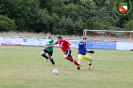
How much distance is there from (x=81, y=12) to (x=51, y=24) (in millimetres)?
7156

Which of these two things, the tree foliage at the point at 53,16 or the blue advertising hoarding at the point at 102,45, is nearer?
the blue advertising hoarding at the point at 102,45

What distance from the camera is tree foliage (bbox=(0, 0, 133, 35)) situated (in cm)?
6988

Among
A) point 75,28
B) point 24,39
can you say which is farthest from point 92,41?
point 75,28

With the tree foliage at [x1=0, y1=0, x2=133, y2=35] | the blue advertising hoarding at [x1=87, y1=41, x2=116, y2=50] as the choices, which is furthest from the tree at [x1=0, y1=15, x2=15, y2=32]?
the blue advertising hoarding at [x1=87, y1=41, x2=116, y2=50]

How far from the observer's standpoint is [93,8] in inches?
3113

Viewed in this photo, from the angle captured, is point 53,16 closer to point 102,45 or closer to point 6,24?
point 6,24

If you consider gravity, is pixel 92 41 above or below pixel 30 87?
below

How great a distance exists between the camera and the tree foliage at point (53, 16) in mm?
69875

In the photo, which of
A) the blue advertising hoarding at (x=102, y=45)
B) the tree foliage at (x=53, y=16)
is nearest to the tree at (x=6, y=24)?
the tree foliage at (x=53, y=16)

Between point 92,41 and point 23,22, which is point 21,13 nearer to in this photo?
point 23,22

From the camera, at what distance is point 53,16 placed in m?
73.0

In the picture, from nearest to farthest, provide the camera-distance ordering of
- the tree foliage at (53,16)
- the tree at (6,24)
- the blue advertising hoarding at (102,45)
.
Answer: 1. the blue advertising hoarding at (102,45)
2. the tree at (6,24)
3. the tree foliage at (53,16)

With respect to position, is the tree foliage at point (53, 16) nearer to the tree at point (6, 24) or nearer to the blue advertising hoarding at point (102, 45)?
the tree at point (6, 24)

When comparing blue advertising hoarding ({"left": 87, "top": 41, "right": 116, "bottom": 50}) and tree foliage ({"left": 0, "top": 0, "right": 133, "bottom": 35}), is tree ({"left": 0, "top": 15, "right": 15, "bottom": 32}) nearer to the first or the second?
tree foliage ({"left": 0, "top": 0, "right": 133, "bottom": 35})
